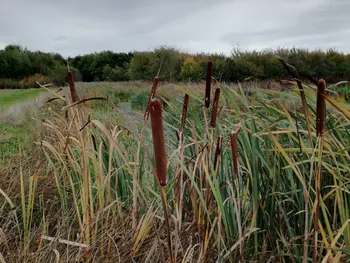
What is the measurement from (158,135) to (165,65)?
15267 mm

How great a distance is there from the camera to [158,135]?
585 millimetres

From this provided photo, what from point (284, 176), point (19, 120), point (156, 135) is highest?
point (156, 135)

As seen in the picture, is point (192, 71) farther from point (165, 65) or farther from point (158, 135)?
point (158, 135)

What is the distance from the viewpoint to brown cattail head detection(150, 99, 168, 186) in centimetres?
56

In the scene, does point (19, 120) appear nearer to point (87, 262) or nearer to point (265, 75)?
point (87, 262)

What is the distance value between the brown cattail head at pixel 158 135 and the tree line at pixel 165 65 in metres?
12.7

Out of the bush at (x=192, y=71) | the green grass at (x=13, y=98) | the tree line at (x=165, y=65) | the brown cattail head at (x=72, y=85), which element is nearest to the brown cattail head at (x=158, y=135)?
the brown cattail head at (x=72, y=85)

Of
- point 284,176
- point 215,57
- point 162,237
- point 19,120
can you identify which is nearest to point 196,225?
point 162,237

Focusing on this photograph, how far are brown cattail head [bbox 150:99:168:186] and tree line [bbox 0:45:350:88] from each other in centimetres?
1267

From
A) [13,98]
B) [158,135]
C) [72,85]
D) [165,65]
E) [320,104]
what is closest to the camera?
[158,135]

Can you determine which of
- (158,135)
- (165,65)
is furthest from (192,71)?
(158,135)

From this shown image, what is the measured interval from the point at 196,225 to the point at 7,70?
21738 millimetres

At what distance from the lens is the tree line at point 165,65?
1625cm

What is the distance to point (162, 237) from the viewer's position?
48.6 inches
